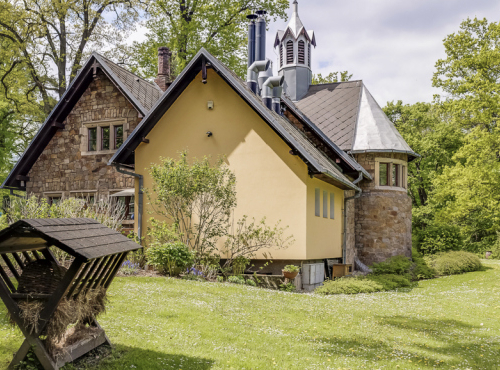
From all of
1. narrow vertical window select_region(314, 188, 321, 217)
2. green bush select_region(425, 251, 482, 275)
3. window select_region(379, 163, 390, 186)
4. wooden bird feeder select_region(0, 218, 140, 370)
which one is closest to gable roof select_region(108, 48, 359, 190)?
narrow vertical window select_region(314, 188, 321, 217)

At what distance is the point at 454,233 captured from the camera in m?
23.5

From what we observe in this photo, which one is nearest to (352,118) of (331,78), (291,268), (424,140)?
(291,268)

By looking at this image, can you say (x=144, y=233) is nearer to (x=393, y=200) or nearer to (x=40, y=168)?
(x=40, y=168)

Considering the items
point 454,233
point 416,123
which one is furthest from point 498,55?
point 416,123

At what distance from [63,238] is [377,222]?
54.1ft

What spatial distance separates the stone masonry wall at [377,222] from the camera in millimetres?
19547

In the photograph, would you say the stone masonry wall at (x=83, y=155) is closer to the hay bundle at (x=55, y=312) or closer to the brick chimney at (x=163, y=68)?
the brick chimney at (x=163, y=68)

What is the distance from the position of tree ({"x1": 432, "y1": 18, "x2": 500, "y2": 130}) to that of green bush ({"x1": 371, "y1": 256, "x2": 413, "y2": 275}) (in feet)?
30.8

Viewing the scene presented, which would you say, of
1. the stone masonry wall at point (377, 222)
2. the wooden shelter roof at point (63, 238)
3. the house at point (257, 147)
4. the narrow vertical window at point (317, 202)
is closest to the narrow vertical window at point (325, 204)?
the house at point (257, 147)

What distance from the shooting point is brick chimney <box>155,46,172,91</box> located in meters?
22.0

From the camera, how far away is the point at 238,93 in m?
15.2

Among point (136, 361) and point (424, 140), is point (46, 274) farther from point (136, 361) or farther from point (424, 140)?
point (424, 140)

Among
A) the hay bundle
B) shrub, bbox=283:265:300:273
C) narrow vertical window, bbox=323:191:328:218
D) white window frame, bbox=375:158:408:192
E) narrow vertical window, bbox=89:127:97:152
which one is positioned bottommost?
Result: shrub, bbox=283:265:300:273

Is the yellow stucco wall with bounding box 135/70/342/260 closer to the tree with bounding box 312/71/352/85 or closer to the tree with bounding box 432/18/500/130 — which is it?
the tree with bounding box 432/18/500/130
